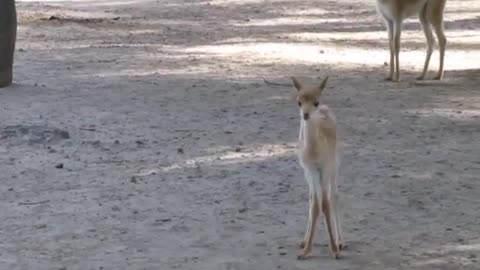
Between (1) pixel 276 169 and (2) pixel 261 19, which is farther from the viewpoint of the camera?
(2) pixel 261 19

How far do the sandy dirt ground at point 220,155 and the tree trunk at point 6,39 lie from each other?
0.23 metres

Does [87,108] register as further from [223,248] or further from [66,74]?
[223,248]

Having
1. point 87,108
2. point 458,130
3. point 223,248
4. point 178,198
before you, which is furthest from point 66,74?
point 223,248

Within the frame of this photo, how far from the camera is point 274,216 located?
280 inches

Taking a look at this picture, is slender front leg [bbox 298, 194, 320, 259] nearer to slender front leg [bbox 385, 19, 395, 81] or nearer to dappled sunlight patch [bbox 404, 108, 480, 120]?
dappled sunlight patch [bbox 404, 108, 480, 120]

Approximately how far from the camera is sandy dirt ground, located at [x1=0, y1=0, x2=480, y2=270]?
21.1 feet

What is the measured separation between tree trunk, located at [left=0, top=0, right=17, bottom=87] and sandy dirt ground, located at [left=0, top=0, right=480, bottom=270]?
0.76 ft

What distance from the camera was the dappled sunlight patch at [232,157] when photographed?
8484mm

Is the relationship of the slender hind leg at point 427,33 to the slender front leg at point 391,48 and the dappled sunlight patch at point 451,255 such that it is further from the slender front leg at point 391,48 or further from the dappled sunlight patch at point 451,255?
the dappled sunlight patch at point 451,255

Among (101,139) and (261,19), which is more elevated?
(101,139)

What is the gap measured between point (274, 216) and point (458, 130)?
140 inches

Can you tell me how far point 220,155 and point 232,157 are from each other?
110 millimetres

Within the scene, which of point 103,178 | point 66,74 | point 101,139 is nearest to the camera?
point 103,178

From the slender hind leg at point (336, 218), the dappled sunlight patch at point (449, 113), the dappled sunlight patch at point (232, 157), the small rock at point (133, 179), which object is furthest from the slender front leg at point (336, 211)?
the dappled sunlight patch at point (449, 113)
